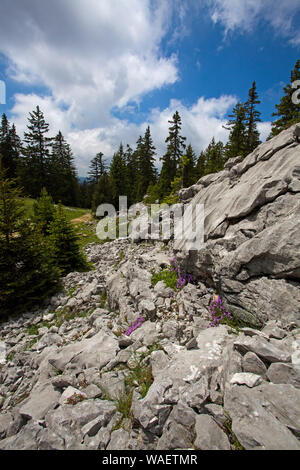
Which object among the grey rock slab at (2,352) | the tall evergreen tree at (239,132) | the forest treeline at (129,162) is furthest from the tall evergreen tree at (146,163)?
the grey rock slab at (2,352)

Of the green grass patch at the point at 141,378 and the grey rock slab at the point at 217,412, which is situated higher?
the grey rock slab at the point at 217,412

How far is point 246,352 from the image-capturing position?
130 inches

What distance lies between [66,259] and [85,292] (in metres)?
4.97

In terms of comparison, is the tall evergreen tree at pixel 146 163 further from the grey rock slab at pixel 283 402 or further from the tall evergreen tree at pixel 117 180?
the grey rock slab at pixel 283 402

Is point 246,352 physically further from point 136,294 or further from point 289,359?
point 136,294

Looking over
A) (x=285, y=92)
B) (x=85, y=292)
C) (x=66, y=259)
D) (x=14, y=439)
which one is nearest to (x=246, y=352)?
(x=14, y=439)

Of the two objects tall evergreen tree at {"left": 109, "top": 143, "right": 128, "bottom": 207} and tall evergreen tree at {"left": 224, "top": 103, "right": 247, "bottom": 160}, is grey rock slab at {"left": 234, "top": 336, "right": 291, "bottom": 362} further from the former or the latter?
tall evergreen tree at {"left": 109, "top": 143, "right": 128, "bottom": 207}

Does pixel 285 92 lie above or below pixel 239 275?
above

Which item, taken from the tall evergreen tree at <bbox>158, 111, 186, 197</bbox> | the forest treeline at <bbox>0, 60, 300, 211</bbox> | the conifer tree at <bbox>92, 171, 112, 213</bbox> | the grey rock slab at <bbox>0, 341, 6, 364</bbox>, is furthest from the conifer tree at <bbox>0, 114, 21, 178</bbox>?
the grey rock slab at <bbox>0, 341, 6, 364</bbox>

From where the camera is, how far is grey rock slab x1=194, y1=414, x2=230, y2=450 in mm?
2294

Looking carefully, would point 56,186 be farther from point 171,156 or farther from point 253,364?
point 253,364

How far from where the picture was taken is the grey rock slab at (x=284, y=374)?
269 centimetres

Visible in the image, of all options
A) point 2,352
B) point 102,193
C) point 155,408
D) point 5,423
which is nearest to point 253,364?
point 155,408

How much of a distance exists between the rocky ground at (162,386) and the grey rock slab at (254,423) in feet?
Result: 0.03
